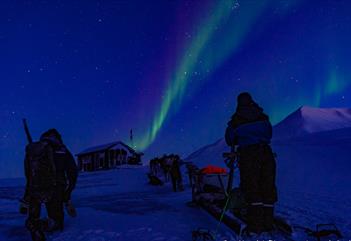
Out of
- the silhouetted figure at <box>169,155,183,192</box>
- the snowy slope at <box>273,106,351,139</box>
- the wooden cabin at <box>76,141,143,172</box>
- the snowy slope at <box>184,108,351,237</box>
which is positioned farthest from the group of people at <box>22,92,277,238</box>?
the wooden cabin at <box>76,141,143,172</box>

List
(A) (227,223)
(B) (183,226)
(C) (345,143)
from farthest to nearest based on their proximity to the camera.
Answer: (C) (345,143), (B) (183,226), (A) (227,223)

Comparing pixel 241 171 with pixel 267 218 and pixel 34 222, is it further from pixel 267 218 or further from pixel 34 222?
pixel 34 222

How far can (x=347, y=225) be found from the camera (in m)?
5.05

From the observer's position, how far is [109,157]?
5369 centimetres

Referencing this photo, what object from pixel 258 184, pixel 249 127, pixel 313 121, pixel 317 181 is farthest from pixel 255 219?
pixel 313 121

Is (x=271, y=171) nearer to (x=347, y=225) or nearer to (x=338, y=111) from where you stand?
(x=347, y=225)

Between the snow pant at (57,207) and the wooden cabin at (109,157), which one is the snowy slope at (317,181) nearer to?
the snow pant at (57,207)

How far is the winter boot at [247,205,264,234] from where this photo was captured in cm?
454

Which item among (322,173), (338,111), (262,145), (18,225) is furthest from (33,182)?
(338,111)

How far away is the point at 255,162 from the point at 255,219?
2.62 ft

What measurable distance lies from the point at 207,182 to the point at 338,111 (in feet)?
169

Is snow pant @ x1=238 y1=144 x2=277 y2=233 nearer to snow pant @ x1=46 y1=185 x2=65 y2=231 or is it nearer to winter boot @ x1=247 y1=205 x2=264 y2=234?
winter boot @ x1=247 y1=205 x2=264 y2=234

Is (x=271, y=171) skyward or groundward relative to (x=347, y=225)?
skyward

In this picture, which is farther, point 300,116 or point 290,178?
point 300,116
